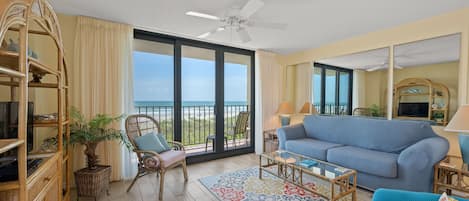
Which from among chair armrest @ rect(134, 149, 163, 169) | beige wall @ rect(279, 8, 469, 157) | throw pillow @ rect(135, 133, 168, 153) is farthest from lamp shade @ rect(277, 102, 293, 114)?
chair armrest @ rect(134, 149, 163, 169)

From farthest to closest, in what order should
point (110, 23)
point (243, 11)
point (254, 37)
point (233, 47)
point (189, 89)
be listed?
point (233, 47) → point (189, 89) → point (254, 37) → point (110, 23) → point (243, 11)

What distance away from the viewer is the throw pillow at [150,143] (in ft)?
9.16

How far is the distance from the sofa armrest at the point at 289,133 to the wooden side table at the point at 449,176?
1.95 metres

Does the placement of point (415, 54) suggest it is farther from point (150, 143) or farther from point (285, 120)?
point (150, 143)

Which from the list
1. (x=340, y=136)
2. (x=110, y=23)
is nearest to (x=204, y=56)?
(x=110, y=23)

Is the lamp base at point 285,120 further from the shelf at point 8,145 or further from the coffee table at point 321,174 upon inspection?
the shelf at point 8,145

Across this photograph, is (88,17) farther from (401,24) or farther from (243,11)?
(401,24)

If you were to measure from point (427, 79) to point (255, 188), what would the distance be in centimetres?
276

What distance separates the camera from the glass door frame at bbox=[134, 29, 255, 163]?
3.68 metres

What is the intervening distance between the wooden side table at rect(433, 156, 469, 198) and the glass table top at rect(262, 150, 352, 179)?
903 mm

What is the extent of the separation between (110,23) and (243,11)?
1.99 metres

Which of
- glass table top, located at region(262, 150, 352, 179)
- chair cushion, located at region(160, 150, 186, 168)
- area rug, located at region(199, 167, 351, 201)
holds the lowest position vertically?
area rug, located at region(199, 167, 351, 201)

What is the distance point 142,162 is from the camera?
8.93 feet

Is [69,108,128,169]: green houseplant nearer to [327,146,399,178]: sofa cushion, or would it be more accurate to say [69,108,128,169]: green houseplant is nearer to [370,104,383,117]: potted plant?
[327,146,399,178]: sofa cushion
